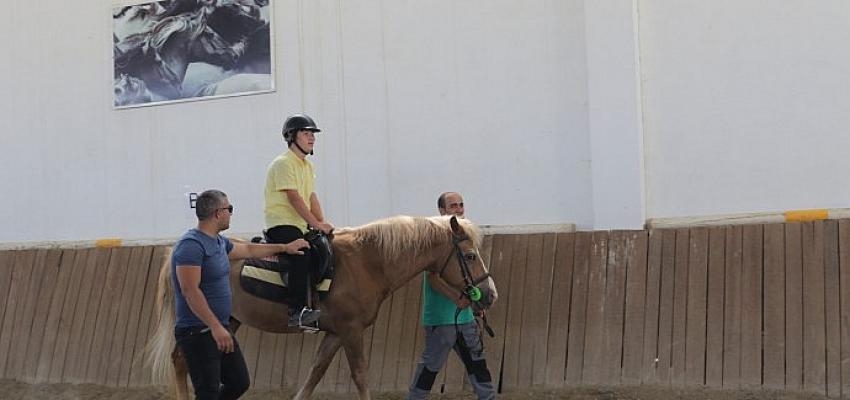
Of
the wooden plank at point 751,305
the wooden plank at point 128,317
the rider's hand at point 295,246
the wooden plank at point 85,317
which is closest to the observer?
the rider's hand at point 295,246

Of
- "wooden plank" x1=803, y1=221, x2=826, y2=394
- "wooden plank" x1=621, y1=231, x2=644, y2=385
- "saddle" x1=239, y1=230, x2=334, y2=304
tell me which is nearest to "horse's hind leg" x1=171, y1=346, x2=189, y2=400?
"saddle" x1=239, y1=230, x2=334, y2=304

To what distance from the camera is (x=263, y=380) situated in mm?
9711

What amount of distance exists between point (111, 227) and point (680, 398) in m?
7.01

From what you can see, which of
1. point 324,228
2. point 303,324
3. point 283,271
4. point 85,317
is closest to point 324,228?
point 324,228

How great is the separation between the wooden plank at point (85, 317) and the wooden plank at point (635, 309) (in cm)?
563

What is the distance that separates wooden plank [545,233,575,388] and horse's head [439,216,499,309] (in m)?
1.39

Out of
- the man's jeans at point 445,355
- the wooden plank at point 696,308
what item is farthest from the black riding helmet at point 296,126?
the wooden plank at point 696,308

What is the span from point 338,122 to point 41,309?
Result: 388cm

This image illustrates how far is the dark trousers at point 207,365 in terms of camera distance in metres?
6.02

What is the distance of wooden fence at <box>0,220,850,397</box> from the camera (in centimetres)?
789

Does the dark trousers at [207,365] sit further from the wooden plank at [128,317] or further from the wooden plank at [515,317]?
the wooden plank at [128,317]

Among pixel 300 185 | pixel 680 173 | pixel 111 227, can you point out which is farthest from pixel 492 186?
pixel 111 227

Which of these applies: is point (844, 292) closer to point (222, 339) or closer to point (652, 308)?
point (652, 308)

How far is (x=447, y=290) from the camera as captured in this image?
301 inches
